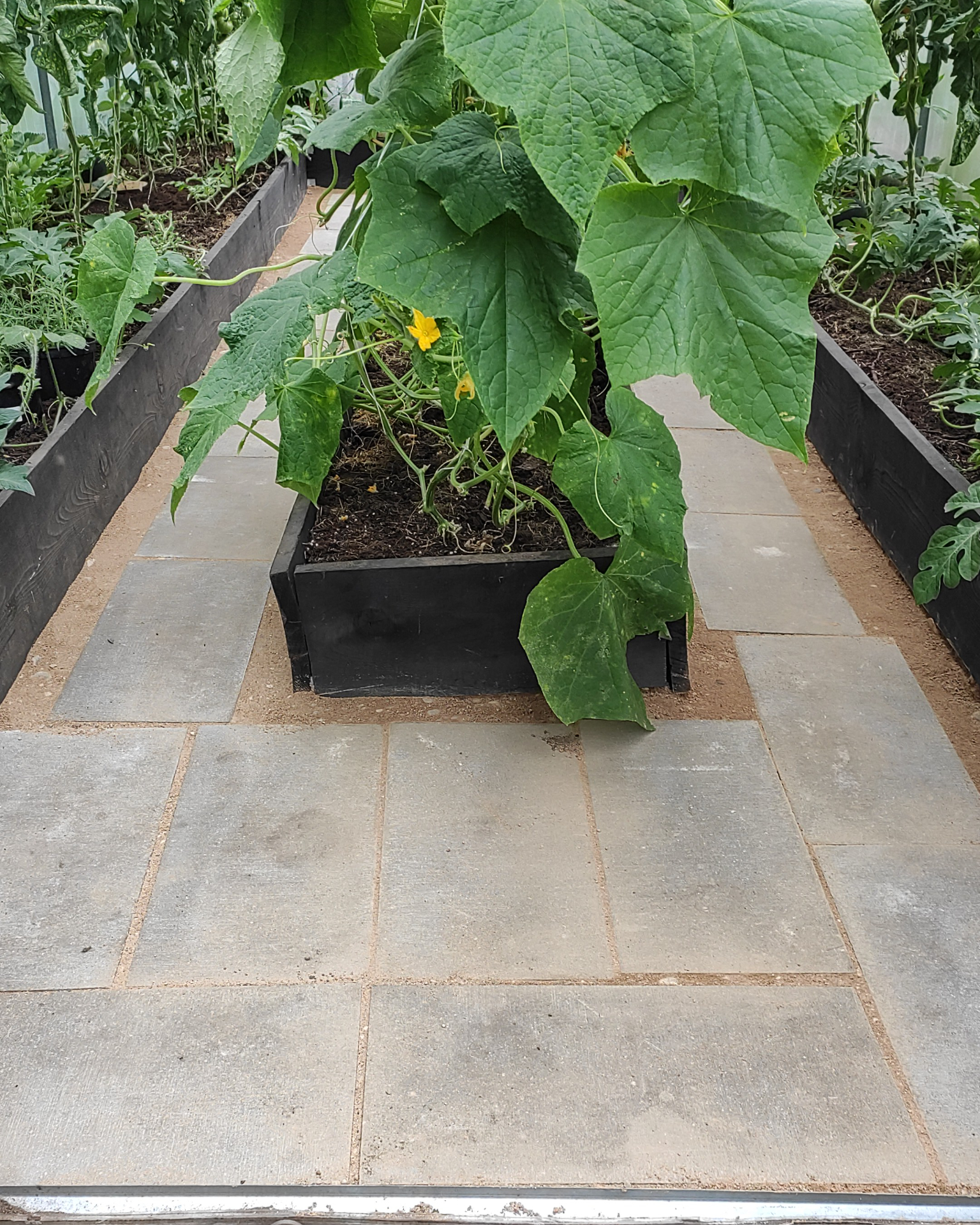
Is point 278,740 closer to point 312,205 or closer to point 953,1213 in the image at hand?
point 953,1213

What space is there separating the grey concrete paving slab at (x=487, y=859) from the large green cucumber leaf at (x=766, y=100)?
998 millimetres

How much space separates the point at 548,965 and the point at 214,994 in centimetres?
45

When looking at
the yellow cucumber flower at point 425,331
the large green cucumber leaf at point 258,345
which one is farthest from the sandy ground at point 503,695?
the yellow cucumber flower at point 425,331

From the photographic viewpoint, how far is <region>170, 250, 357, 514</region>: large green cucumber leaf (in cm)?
142

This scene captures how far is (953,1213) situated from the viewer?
1.16 m

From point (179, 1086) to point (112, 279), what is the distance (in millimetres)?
1044

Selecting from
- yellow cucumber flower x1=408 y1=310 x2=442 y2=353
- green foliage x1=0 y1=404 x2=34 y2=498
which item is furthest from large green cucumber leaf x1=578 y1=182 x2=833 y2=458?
green foliage x1=0 y1=404 x2=34 y2=498

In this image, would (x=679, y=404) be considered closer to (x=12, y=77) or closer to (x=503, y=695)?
(x=503, y=695)

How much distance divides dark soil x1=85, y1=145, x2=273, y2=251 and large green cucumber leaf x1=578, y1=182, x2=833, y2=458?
9.77 feet

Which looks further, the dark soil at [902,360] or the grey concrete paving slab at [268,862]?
the dark soil at [902,360]

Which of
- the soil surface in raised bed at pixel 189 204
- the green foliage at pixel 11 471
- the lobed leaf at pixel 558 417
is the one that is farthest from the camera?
the soil surface in raised bed at pixel 189 204

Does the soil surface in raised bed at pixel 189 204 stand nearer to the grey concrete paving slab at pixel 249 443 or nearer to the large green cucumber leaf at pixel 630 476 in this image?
the grey concrete paving slab at pixel 249 443

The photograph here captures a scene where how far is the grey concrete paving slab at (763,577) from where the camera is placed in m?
2.23

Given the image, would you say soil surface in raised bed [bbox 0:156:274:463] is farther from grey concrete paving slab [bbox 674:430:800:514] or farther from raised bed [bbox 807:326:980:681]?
raised bed [bbox 807:326:980:681]
